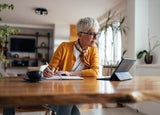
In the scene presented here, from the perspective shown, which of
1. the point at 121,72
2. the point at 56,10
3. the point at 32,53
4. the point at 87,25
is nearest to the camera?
the point at 121,72

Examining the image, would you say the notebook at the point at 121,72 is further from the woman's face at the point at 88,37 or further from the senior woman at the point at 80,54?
the woman's face at the point at 88,37

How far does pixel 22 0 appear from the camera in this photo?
4.89 metres

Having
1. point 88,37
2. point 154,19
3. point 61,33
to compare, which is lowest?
point 88,37

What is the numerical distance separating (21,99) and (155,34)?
371cm

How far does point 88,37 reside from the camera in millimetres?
1757

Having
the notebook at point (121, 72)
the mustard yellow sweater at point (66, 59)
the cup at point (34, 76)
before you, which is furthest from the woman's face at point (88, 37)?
the cup at point (34, 76)

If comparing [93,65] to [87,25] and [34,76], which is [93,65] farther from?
[34,76]

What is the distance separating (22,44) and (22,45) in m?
0.04

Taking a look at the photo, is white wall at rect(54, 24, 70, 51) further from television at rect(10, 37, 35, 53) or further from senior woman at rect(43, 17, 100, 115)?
senior woman at rect(43, 17, 100, 115)

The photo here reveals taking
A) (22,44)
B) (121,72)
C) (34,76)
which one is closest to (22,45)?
(22,44)

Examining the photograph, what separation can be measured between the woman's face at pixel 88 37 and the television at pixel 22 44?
6.92 m

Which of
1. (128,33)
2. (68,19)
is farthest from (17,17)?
(128,33)

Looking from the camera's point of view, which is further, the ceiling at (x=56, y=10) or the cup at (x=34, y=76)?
the ceiling at (x=56, y=10)

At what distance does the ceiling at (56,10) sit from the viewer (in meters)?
5.01
